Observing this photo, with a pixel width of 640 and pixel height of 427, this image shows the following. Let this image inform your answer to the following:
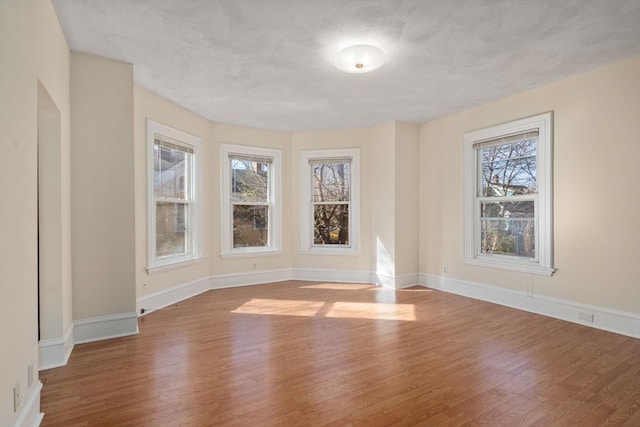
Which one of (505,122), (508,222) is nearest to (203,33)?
(505,122)

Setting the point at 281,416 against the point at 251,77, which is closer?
the point at 281,416

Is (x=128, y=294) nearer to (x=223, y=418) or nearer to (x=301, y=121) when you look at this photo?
(x=223, y=418)

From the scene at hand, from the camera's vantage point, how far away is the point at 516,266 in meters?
4.18

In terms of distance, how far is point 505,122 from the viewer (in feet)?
14.2

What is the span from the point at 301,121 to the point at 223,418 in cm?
430

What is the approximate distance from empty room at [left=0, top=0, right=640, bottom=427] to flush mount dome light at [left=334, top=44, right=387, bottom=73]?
0.9 inches

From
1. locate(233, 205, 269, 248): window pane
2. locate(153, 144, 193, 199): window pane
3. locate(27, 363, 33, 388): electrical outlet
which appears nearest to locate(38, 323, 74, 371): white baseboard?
locate(27, 363, 33, 388): electrical outlet

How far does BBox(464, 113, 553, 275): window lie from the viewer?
3926 millimetres

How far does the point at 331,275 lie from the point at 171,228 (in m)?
2.74

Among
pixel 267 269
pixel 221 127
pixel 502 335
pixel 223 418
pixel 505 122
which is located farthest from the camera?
pixel 267 269

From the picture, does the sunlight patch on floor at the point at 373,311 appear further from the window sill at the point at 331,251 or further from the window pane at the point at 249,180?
the window pane at the point at 249,180

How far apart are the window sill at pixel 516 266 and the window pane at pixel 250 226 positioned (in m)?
3.26

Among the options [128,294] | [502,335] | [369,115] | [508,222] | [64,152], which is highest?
[369,115]

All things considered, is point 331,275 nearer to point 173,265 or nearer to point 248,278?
point 248,278
